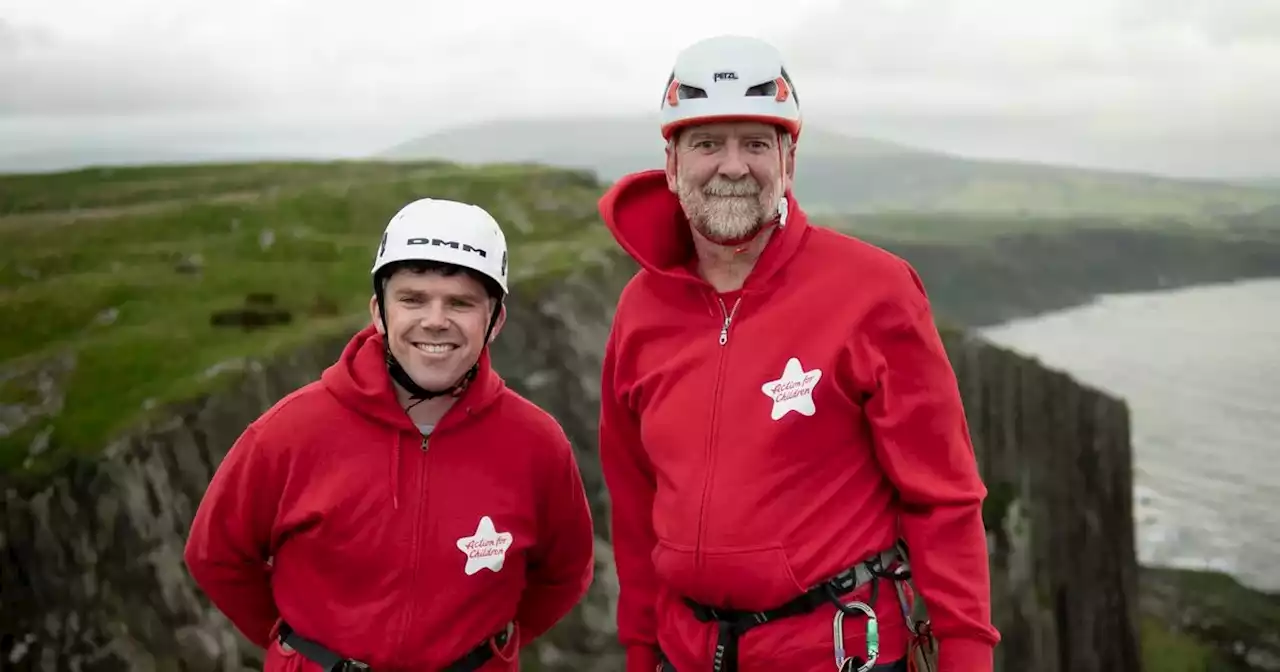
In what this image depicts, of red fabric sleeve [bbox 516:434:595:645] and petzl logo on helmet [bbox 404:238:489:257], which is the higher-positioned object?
petzl logo on helmet [bbox 404:238:489:257]

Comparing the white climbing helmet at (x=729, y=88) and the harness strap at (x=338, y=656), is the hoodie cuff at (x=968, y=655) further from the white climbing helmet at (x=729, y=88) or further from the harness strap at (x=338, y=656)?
the white climbing helmet at (x=729, y=88)

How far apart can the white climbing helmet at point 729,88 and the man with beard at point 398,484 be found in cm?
136

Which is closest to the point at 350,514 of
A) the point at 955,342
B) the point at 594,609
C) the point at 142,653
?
the point at 142,653

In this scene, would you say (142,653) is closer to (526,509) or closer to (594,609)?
(594,609)

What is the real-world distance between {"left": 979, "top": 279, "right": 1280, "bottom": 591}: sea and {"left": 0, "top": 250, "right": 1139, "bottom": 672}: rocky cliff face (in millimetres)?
38843

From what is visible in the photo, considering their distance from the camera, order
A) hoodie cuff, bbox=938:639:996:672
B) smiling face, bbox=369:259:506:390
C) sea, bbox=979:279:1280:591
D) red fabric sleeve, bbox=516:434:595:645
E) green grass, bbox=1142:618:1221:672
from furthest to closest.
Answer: sea, bbox=979:279:1280:591
green grass, bbox=1142:618:1221:672
red fabric sleeve, bbox=516:434:595:645
smiling face, bbox=369:259:506:390
hoodie cuff, bbox=938:639:996:672

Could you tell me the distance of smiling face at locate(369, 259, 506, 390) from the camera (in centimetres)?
570

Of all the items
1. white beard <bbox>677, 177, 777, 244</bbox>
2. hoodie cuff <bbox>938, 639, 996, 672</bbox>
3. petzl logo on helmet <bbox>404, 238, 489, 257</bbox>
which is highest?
white beard <bbox>677, 177, 777, 244</bbox>

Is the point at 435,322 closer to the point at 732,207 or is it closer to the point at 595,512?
the point at 732,207

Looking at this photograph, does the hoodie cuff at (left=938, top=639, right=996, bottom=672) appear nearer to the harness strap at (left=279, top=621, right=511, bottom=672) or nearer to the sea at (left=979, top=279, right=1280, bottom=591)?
the harness strap at (left=279, top=621, right=511, bottom=672)

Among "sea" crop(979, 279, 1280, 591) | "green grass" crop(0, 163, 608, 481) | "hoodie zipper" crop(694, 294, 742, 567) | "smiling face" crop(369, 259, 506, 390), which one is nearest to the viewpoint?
"hoodie zipper" crop(694, 294, 742, 567)

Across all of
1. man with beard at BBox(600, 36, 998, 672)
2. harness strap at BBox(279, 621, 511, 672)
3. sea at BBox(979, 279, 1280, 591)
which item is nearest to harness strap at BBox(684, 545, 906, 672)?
man with beard at BBox(600, 36, 998, 672)

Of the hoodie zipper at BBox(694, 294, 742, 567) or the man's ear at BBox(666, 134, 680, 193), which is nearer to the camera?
the hoodie zipper at BBox(694, 294, 742, 567)

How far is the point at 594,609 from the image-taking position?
1859 cm
